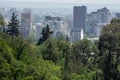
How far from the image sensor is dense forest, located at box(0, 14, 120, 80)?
47.8 ft

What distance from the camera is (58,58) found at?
74.0ft

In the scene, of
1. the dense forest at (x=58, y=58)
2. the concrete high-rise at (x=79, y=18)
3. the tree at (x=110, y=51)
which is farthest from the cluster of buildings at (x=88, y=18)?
the tree at (x=110, y=51)

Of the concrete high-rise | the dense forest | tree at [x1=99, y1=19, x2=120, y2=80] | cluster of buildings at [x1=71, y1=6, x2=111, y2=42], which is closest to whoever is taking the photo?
the dense forest

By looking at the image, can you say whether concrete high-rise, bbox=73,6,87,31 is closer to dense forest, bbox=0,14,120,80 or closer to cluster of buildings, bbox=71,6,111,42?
cluster of buildings, bbox=71,6,111,42

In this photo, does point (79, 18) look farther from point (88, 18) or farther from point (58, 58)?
point (58, 58)

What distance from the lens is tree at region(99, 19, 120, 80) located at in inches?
781

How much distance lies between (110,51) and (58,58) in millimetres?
3689

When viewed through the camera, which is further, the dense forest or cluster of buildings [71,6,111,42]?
cluster of buildings [71,6,111,42]

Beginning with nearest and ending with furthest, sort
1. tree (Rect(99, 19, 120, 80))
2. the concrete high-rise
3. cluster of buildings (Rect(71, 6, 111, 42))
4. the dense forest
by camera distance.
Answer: the dense forest < tree (Rect(99, 19, 120, 80)) < cluster of buildings (Rect(71, 6, 111, 42)) < the concrete high-rise

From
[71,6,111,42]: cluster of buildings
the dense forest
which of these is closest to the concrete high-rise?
[71,6,111,42]: cluster of buildings

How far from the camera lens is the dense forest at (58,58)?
1458cm

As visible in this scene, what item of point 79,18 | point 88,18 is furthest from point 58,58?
point 88,18

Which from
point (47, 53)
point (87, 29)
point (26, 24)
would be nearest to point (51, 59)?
point (47, 53)

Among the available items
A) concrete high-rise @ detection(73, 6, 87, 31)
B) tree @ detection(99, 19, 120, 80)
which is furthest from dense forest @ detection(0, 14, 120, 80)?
concrete high-rise @ detection(73, 6, 87, 31)
